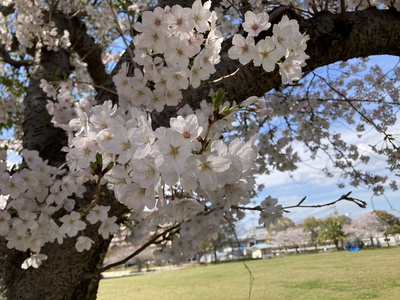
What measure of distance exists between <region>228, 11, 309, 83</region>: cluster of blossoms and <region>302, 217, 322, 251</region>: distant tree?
2.65 meters

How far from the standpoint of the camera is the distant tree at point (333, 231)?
272 cm

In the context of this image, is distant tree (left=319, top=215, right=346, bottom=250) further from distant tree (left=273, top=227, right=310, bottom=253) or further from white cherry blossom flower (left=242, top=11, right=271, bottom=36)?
distant tree (left=273, top=227, right=310, bottom=253)

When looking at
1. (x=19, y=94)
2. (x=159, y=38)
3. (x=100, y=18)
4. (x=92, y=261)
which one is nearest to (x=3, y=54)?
(x=19, y=94)

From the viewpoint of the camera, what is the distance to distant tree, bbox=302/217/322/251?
10.2 feet

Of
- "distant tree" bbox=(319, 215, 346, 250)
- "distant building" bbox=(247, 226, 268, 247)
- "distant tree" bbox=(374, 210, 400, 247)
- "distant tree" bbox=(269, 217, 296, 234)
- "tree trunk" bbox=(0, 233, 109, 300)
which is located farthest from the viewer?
"distant building" bbox=(247, 226, 268, 247)

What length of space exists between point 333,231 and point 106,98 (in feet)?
7.45

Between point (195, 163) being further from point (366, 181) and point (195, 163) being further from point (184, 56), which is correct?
point (366, 181)

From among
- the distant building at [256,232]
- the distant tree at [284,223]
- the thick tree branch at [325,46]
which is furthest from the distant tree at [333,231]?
the thick tree branch at [325,46]

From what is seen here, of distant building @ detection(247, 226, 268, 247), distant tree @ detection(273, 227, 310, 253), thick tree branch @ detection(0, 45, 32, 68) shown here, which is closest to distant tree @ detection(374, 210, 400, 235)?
distant building @ detection(247, 226, 268, 247)

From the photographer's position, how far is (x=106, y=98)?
155 centimetres

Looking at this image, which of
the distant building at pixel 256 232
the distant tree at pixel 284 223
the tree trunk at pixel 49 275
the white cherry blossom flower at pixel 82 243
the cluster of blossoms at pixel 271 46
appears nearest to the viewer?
the cluster of blossoms at pixel 271 46

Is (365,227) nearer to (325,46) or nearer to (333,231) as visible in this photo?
(333,231)

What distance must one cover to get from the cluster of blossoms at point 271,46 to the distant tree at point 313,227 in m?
2.65

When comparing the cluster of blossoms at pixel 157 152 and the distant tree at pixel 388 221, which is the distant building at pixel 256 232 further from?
the cluster of blossoms at pixel 157 152
